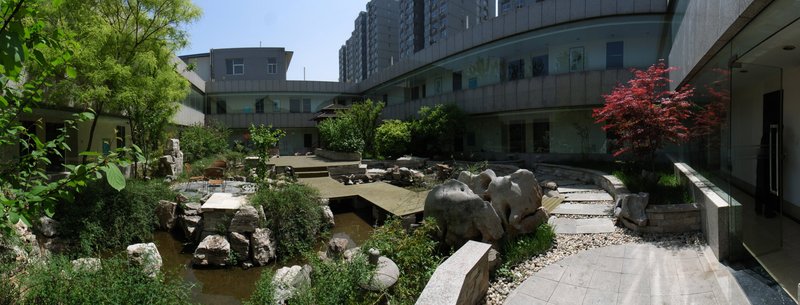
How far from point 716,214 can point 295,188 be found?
690cm

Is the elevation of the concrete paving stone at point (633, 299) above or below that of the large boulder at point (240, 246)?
above

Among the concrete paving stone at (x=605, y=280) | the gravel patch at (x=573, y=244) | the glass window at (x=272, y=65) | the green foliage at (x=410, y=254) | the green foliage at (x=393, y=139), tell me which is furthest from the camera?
the glass window at (x=272, y=65)

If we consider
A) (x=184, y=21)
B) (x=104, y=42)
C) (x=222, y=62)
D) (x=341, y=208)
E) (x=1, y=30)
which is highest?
(x=222, y=62)

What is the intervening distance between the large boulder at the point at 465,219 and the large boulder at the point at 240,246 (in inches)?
135

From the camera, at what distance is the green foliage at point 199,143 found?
17.7 m

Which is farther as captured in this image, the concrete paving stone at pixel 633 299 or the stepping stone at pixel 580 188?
the stepping stone at pixel 580 188

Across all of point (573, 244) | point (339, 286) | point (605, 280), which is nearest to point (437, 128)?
point (573, 244)

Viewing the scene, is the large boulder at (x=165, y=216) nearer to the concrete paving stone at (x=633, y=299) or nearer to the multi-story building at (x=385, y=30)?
the concrete paving stone at (x=633, y=299)

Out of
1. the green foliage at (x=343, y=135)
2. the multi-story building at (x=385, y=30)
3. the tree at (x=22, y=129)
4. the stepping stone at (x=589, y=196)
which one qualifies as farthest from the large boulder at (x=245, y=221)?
the multi-story building at (x=385, y=30)

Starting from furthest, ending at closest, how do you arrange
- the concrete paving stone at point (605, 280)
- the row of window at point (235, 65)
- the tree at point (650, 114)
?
1. the row of window at point (235, 65)
2. the tree at point (650, 114)
3. the concrete paving stone at point (605, 280)

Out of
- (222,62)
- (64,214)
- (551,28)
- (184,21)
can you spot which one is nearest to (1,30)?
(64,214)

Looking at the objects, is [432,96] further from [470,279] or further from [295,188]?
[470,279]

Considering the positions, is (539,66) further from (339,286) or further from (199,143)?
(199,143)

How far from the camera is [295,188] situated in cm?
809
